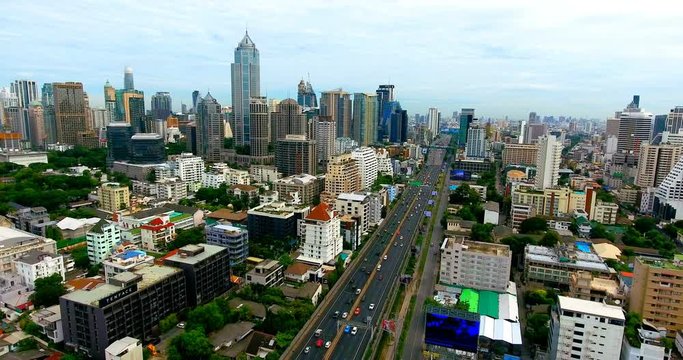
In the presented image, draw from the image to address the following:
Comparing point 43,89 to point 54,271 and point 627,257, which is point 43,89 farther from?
point 627,257

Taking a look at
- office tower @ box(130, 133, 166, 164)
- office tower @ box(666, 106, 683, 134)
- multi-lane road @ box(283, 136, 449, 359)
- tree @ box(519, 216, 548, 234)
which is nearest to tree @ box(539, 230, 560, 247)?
tree @ box(519, 216, 548, 234)

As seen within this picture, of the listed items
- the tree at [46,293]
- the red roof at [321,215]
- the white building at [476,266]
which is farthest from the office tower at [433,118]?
the tree at [46,293]

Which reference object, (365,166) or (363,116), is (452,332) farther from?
(363,116)

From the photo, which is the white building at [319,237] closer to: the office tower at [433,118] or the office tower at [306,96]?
the office tower at [306,96]

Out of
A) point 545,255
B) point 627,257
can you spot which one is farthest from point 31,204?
point 627,257

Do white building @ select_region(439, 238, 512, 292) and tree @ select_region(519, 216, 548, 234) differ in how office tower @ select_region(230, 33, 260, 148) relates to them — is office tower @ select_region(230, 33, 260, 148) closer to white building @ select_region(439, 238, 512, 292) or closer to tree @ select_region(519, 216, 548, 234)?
tree @ select_region(519, 216, 548, 234)

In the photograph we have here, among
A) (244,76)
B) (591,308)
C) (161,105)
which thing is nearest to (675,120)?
(591,308)
